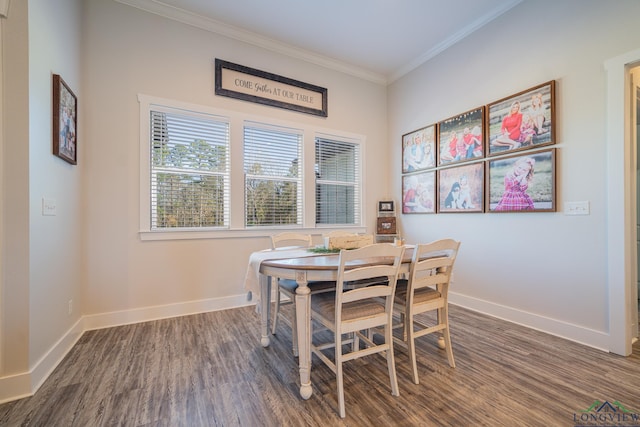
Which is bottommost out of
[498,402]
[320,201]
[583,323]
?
[498,402]

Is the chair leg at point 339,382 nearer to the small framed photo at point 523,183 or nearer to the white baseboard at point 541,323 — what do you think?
the white baseboard at point 541,323

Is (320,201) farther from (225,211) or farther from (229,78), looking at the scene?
(229,78)

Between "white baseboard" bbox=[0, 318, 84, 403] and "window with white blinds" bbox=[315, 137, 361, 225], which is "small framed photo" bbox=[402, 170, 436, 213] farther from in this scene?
"white baseboard" bbox=[0, 318, 84, 403]

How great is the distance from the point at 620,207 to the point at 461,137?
5.24 ft

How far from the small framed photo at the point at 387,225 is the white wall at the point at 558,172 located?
87cm

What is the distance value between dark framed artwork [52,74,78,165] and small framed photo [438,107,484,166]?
12.7 ft

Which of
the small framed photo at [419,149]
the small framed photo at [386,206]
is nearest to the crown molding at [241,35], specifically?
the small framed photo at [419,149]

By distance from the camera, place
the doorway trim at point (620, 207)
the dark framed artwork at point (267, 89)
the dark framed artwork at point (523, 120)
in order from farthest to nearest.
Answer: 1. the dark framed artwork at point (267, 89)
2. the dark framed artwork at point (523, 120)
3. the doorway trim at point (620, 207)

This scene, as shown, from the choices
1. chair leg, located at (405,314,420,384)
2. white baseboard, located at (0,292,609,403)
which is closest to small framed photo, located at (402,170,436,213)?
white baseboard, located at (0,292,609,403)

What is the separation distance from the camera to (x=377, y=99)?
172 inches

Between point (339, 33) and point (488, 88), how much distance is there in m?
1.86

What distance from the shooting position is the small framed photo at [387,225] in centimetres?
411

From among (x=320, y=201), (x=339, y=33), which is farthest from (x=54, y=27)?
(x=320, y=201)

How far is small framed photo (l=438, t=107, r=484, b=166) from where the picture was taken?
309 cm
